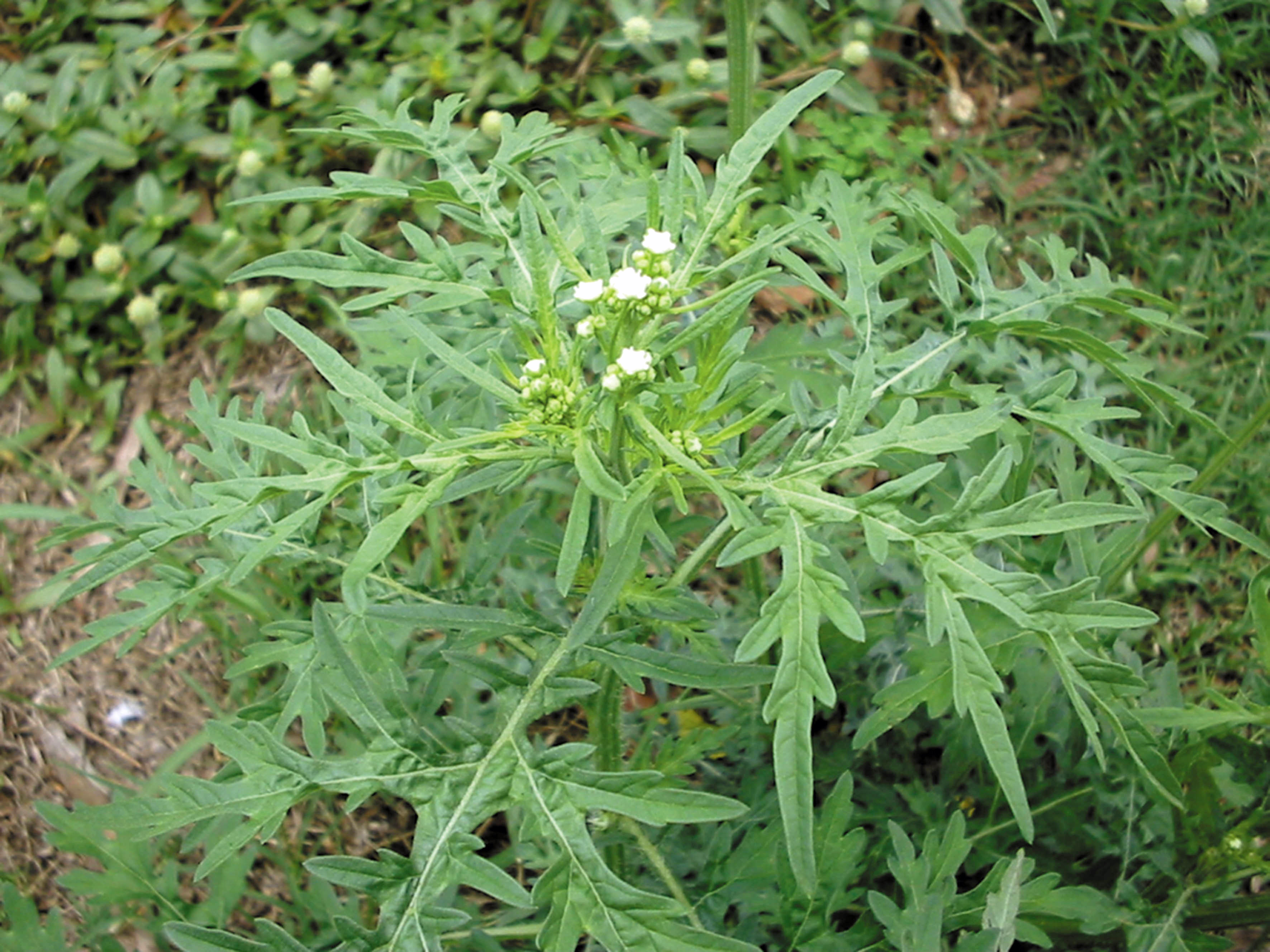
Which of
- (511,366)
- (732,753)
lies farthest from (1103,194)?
(511,366)

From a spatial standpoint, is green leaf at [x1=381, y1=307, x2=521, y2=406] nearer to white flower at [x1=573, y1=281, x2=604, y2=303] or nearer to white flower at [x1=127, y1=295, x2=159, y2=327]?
white flower at [x1=573, y1=281, x2=604, y2=303]

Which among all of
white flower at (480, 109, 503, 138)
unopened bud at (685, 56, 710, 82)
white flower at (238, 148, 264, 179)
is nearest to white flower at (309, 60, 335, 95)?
white flower at (238, 148, 264, 179)

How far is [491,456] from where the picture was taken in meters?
1.30

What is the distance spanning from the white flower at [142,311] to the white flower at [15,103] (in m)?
0.68

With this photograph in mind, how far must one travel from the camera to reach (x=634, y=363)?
3.92 ft

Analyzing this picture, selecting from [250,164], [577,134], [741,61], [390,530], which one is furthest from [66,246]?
[390,530]

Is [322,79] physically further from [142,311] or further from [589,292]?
[589,292]

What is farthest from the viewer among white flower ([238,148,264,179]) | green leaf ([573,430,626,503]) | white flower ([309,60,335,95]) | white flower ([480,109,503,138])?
white flower ([309,60,335,95])

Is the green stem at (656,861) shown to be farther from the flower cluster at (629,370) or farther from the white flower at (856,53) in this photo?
the white flower at (856,53)

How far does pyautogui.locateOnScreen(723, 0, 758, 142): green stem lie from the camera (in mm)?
1819

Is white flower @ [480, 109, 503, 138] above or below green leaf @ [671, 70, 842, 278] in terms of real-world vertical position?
below

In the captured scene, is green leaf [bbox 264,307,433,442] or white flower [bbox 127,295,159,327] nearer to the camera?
green leaf [bbox 264,307,433,442]

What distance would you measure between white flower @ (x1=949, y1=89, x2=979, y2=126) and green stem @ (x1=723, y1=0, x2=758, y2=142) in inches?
62.8

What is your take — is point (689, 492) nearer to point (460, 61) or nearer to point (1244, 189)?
point (460, 61)
